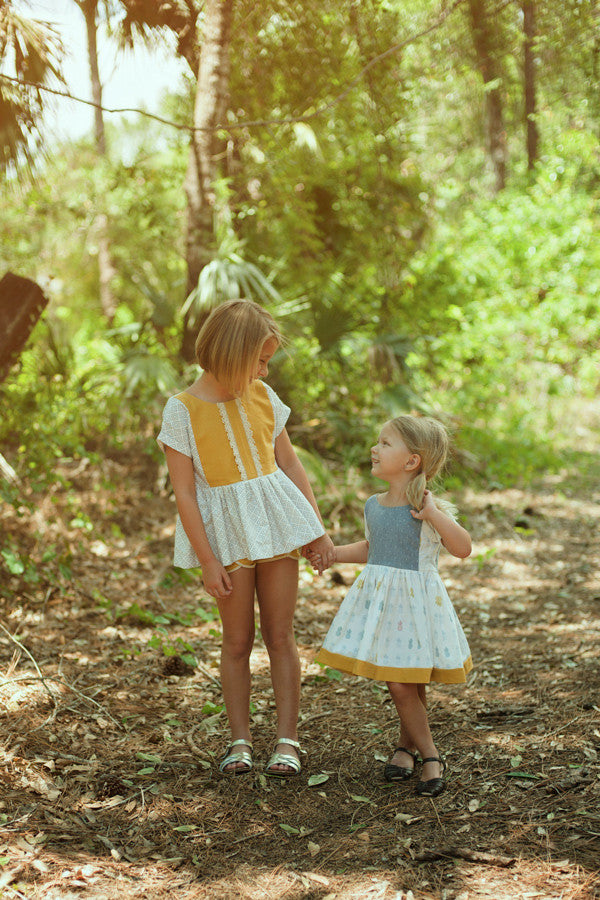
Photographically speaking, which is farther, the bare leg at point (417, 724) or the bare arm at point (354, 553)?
the bare arm at point (354, 553)

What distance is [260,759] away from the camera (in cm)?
264

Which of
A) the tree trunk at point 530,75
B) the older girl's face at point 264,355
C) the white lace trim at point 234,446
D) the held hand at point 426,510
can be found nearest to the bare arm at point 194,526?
the white lace trim at point 234,446

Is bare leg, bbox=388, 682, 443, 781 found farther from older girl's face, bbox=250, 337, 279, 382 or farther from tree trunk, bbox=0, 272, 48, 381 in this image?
tree trunk, bbox=0, 272, 48, 381

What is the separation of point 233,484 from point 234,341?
0.45m

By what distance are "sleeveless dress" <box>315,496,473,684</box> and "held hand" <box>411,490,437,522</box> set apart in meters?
0.04

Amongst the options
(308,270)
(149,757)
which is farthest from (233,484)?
(308,270)

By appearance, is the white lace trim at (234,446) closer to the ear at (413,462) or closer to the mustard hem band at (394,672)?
the ear at (413,462)

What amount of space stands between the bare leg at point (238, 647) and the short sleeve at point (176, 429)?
44cm

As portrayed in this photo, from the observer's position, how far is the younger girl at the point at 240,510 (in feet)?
7.92

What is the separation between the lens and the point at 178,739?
2.81 meters

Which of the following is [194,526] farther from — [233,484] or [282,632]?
[282,632]

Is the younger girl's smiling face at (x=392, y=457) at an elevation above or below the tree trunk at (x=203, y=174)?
below

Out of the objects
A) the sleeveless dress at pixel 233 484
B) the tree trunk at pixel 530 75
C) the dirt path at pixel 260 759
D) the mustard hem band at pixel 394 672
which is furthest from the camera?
the tree trunk at pixel 530 75

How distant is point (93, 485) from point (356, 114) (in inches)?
194
